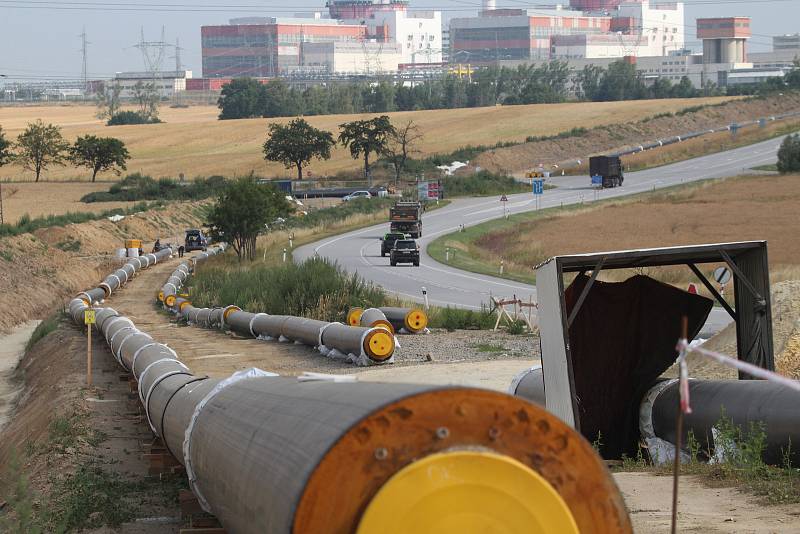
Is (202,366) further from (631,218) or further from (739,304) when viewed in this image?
(631,218)

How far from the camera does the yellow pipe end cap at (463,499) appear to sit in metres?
5.06

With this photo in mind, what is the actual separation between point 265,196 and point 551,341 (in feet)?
157

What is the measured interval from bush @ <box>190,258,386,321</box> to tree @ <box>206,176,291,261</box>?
19.6 metres

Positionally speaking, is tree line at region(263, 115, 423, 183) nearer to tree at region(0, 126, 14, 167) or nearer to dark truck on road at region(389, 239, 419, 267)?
tree at region(0, 126, 14, 167)

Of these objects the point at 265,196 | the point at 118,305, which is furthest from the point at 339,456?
the point at 265,196

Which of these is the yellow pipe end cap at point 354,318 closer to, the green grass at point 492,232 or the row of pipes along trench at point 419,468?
the green grass at point 492,232

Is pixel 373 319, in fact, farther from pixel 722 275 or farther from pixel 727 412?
pixel 727 412

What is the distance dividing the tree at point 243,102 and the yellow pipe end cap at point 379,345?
169156 millimetres

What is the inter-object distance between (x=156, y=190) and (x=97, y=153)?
1589cm

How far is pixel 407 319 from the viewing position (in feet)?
108

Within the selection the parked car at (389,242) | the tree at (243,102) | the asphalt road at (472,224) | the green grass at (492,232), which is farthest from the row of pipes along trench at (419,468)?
the tree at (243,102)

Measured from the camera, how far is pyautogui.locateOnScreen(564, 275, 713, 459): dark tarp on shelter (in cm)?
1628

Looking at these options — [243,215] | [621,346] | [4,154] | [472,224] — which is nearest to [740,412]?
[621,346]

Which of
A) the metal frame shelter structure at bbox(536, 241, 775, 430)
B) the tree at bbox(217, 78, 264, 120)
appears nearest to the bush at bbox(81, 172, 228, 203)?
the tree at bbox(217, 78, 264, 120)
